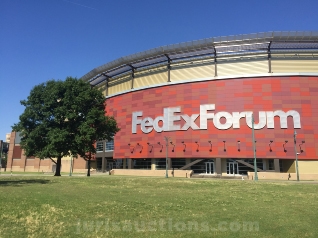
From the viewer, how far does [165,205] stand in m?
12.7

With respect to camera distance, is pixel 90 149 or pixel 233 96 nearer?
Answer: pixel 90 149

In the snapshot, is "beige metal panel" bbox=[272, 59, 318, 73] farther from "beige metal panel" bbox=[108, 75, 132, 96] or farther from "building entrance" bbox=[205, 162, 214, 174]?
"beige metal panel" bbox=[108, 75, 132, 96]

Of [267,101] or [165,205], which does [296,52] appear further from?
[165,205]

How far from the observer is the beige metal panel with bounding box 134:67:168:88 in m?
64.3

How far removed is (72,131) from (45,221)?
110ft

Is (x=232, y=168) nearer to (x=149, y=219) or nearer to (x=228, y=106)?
(x=228, y=106)

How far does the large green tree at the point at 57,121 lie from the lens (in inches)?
1564

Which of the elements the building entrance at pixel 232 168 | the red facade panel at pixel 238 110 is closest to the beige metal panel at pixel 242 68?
the red facade panel at pixel 238 110

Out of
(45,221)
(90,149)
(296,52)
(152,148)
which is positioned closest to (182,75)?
(152,148)

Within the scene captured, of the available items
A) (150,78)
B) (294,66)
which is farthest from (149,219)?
(150,78)

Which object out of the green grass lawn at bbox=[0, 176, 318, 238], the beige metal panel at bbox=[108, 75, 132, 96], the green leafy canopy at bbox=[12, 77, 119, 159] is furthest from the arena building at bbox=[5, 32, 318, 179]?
the green grass lawn at bbox=[0, 176, 318, 238]

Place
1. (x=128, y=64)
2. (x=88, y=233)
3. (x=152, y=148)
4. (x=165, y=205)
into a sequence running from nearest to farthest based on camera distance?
(x=88, y=233)
(x=165, y=205)
(x=152, y=148)
(x=128, y=64)

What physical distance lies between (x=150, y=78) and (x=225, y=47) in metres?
19.2

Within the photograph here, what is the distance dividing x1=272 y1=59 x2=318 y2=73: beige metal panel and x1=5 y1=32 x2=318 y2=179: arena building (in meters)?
0.19
